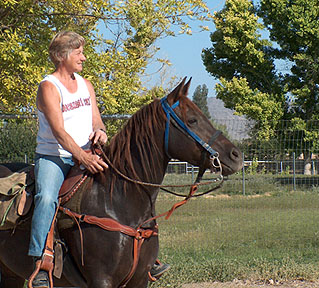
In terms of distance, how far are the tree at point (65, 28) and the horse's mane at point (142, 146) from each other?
17.4 feet

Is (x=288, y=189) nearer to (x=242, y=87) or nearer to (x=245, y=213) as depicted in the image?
(x=245, y=213)

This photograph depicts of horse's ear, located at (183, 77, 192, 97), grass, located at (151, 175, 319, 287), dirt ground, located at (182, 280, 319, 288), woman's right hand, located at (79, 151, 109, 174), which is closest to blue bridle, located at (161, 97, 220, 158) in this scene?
horse's ear, located at (183, 77, 192, 97)

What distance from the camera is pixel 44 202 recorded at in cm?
371

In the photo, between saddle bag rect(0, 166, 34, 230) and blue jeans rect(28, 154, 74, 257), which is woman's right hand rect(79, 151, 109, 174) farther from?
saddle bag rect(0, 166, 34, 230)

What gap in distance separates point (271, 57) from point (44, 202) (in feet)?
90.3

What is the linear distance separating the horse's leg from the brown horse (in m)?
0.98

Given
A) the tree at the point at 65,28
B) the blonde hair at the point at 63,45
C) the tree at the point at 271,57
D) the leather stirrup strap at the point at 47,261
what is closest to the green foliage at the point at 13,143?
the tree at the point at 65,28

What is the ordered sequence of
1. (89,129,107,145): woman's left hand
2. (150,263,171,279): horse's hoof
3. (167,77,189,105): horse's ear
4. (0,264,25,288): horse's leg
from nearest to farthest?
(167,77,189,105): horse's ear
(89,129,107,145): woman's left hand
(150,263,171,279): horse's hoof
(0,264,25,288): horse's leg

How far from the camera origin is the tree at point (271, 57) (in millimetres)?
27500

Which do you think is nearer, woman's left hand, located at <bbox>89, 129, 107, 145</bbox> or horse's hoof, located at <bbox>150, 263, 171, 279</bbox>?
woman's left hand, located at <bbox>89, 129, 107, 145</bbox>

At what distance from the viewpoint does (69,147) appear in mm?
3748

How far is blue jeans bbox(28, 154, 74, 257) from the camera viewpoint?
3.73 metres

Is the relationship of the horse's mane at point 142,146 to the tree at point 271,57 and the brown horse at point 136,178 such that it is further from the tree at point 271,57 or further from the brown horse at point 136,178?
the tree at point 271,57

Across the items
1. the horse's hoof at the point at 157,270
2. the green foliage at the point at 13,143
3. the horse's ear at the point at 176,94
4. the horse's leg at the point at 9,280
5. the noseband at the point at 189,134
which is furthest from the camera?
the green foliage at the point at 13,143
